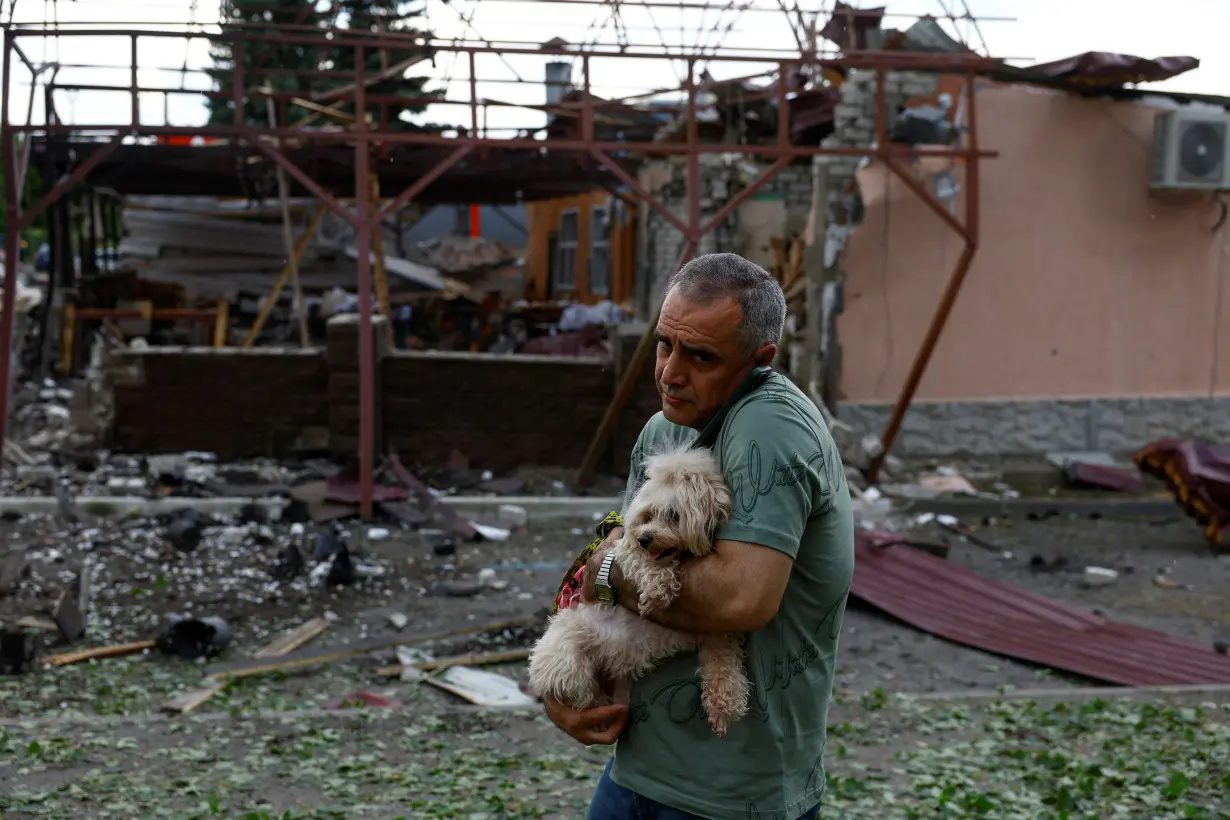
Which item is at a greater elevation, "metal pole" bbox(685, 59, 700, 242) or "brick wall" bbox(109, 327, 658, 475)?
"metal pole" bbox(685, 59, 700, 242)

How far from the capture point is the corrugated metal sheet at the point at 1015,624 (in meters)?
7.09

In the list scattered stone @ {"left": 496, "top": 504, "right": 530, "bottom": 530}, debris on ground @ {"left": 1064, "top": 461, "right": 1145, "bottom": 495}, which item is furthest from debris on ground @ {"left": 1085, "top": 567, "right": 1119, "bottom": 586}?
scattered stone @ {"left": 496, "top": 504, "right": 530, "bottom": 530}

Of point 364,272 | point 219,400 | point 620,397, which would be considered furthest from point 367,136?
point 219,400

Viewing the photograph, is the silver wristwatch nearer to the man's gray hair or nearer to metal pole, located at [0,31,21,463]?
the man's gray hair

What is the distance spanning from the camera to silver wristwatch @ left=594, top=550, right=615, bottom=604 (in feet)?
7.63

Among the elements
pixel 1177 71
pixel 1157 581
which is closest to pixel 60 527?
pixel 1157 581

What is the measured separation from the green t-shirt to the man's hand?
0.11ft

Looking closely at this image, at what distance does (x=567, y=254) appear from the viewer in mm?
24906

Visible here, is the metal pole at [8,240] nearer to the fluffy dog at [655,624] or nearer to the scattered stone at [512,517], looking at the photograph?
the scattered stone at [512,517]

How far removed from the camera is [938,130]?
13.4 metres

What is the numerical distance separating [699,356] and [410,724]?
13.1ft

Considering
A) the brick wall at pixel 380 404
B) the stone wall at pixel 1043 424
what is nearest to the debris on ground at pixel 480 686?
the brick wall at pixel 380 404

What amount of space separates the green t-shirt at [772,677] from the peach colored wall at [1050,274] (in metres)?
11.7

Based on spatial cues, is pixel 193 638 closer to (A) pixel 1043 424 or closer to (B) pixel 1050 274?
(A) pixel 1043 424
